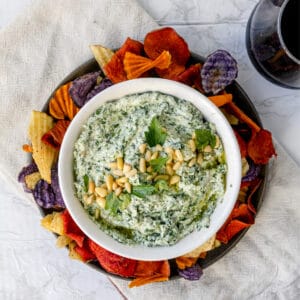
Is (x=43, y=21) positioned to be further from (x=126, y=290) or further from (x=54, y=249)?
(x=126, y=290)

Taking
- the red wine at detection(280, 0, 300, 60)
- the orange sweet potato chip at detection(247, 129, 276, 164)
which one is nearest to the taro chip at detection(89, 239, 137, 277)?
the orange sweet potato chip at detection(247, 129, 276, 164)

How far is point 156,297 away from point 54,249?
36 centimetres

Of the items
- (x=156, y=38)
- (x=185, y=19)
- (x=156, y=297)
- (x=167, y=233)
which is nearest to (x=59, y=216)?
(x=167, y=233)

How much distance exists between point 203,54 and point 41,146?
1.86 feet

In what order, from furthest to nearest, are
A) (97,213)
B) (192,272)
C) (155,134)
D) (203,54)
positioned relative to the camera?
(203,54)
(192,272)
(97,213)
(155,134)

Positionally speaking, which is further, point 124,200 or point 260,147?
point 260,147

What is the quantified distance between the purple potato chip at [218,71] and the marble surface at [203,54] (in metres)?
0.23

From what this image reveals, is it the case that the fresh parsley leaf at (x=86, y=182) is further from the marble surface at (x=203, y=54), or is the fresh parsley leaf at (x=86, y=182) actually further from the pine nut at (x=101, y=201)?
the marble surface at (x=203, y=54)

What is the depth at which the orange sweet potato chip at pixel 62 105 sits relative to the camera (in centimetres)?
151

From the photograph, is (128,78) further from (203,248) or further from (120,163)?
(203,248)

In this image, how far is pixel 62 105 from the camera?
1516 millimetres

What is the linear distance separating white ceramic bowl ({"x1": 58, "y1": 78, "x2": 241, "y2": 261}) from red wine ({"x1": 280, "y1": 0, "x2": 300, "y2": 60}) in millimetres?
322

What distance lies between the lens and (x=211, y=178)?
4.65 feet

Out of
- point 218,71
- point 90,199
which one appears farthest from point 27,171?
point 218,71
